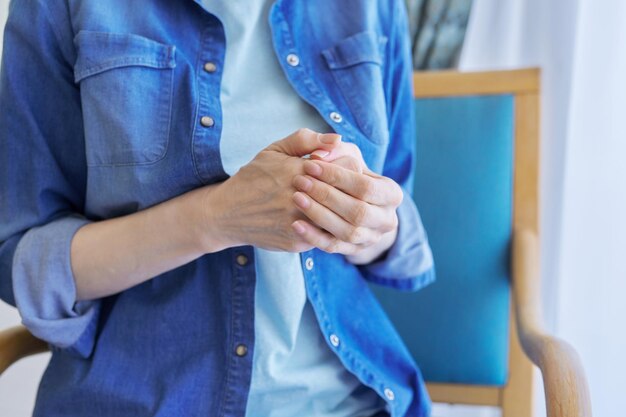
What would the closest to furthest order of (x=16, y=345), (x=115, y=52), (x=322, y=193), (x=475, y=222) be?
1. (x=322, y=193)
2. (x=115, y=52)
3. (x=16, y=345)
4. (x=475, y=222)

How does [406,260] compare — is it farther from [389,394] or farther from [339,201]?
[339,201]

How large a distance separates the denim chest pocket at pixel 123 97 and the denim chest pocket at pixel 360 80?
0.19 metres

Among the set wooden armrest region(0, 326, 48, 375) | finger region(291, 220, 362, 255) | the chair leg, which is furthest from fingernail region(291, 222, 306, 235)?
the chair leg

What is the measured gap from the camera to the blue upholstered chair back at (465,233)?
1.00 m

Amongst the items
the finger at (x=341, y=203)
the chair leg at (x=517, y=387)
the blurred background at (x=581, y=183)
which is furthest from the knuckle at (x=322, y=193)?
the blurred background at (x=581, y=183)

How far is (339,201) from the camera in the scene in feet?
1.91

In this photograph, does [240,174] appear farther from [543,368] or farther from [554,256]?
[554,256]

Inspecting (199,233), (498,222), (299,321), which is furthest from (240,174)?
(498,222)

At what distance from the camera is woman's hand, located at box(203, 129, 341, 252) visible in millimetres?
604

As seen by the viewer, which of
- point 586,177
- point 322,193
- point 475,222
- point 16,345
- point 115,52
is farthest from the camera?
point 586,177

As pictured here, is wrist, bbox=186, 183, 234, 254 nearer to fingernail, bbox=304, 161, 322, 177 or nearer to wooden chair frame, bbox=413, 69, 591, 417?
fingernail, bbox=304, 161, 322, 177

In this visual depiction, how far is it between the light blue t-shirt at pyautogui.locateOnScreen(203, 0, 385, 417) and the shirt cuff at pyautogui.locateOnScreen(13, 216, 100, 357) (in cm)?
19

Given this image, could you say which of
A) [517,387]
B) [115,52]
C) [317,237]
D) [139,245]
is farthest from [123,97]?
[517,387]

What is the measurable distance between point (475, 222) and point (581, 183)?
32cm
